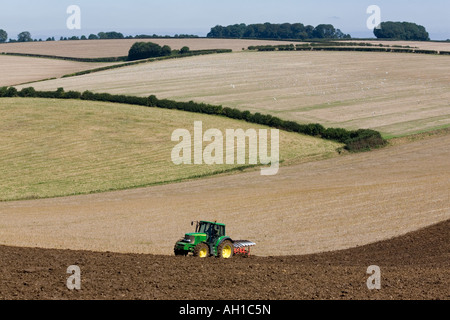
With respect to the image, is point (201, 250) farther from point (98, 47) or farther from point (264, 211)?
point (98, 47)

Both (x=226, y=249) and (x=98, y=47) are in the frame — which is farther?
(x=98, y=47)

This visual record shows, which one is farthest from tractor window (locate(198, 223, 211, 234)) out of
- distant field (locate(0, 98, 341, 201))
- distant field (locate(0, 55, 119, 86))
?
distant field (locate(0, 55, 119, 86))

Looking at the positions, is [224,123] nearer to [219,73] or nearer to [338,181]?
[338,181]

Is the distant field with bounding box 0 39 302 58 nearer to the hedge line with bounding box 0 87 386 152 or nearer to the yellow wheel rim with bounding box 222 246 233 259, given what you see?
the hedge line with bounding box 0 87 386 152

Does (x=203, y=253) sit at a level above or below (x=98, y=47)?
below

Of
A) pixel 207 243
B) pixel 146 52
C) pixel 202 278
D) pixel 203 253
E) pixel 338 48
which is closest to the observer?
pixel 202 278

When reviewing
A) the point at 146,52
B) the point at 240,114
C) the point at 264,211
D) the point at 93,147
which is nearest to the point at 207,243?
the point at 264,211
